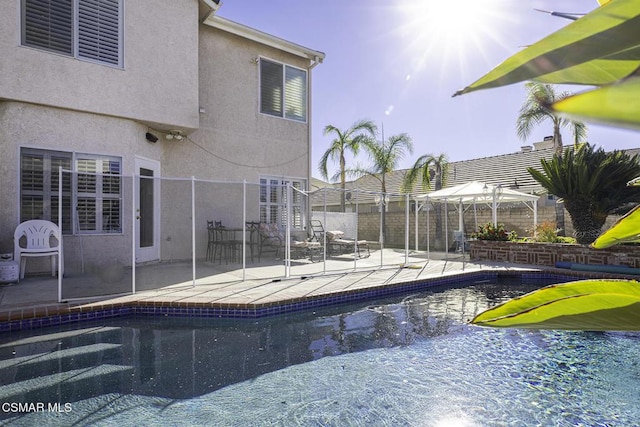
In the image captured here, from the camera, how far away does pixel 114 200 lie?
22.9ft

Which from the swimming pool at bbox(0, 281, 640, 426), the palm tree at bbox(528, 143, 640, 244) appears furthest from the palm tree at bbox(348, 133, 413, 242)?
the swimming pool at bbox(0, 281, 640, 426)

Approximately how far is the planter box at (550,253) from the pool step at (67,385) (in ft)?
30.7

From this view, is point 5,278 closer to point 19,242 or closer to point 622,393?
point 19,242

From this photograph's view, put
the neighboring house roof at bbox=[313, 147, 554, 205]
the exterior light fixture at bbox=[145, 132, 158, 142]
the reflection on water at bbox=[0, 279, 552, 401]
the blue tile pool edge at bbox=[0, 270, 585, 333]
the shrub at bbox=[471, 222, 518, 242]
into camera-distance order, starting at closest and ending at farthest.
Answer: the reflection on water at bbox=[0, 279, 552, 401] → the blue tile pool edge at bbox=[0, 270, 585, 333] → the exterior light fixture at bbox=[145, 132, 158, 142] → the shrub at bbox=[471, 222, 518, 242] → the neighboring house roof at bbox=[313, 147, 554, 205]

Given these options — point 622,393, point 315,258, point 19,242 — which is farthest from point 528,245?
point 19,242

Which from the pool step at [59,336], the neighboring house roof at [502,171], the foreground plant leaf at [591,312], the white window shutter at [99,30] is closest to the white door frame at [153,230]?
the pool step at [59,336]

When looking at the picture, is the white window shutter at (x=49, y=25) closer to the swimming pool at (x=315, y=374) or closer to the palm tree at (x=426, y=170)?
the swimming pool at (x=315, y=374)

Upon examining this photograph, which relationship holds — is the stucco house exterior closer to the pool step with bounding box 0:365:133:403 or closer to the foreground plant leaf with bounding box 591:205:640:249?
the pool step with bounding box 0:365:133:403

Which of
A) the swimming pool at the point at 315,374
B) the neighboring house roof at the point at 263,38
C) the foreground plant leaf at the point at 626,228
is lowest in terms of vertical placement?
the swimming pool at the point at 315,374

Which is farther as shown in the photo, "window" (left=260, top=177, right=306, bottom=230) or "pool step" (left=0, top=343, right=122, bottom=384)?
"window" (left=260, top=177, right=306, bottom=230)

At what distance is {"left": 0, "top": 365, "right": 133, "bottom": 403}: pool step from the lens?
11.6ft

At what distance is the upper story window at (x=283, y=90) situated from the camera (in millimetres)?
11570

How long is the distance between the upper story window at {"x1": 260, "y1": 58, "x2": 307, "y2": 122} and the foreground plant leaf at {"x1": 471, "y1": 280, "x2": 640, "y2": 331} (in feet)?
38.0

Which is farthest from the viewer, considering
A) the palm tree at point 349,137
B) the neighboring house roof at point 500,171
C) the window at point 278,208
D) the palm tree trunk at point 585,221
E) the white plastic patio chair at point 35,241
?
the neighboring house roof at point 500,171
